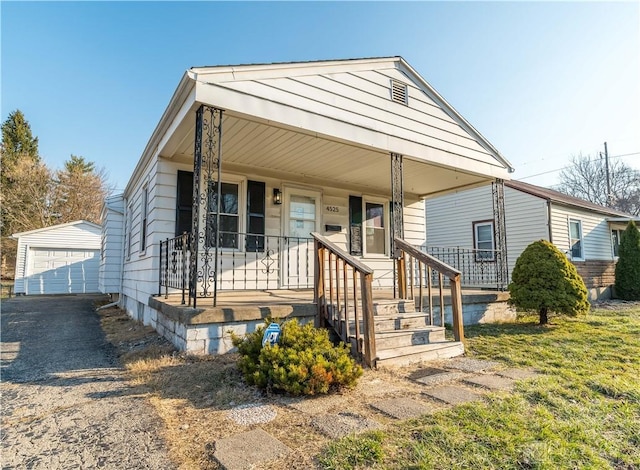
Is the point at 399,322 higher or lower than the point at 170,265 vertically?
lower

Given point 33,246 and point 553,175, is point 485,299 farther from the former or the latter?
point 553,175

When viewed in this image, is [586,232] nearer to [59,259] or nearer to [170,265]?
[170,265]

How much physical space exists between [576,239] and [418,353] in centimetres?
1192

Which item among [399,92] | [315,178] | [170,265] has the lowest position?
[170,265]

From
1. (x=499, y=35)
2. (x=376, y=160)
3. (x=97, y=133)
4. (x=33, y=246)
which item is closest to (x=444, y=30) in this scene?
(x=499, y=35)

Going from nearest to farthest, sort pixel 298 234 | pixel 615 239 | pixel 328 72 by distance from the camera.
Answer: pixel 328 72, pixel 298 234, pixel 615 239

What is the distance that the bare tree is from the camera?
26453 mm

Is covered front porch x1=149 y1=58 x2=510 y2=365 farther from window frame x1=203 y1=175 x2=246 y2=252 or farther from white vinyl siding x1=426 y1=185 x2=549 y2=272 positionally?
white vinyl siding x1=426 y1=185 x2=549 y2=272

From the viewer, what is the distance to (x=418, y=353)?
4035mm

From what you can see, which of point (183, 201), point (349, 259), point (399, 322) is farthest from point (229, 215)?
point (399, 322)

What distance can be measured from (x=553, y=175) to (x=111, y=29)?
31033 millimetres

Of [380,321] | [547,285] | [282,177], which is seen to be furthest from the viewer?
[282,177]

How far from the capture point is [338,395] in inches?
115

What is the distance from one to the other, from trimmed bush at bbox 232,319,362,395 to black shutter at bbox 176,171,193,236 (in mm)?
3466
